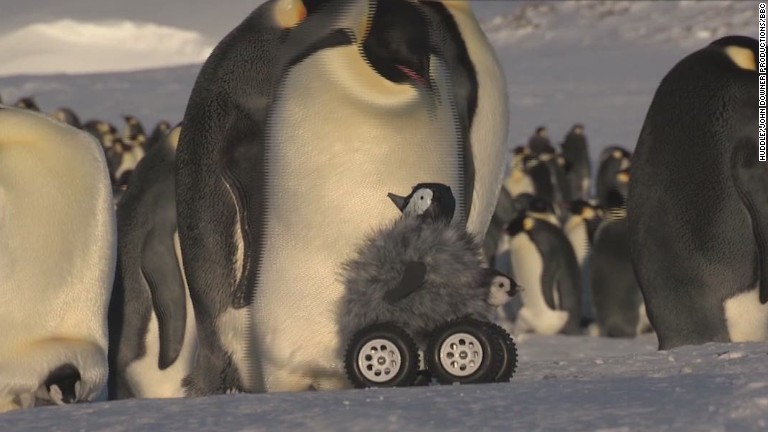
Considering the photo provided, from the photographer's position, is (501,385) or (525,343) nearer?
(501,385)

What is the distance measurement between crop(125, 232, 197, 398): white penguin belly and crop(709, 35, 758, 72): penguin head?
6.67 feet

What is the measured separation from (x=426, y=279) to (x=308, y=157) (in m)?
0.74

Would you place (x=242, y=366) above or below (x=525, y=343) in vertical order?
above

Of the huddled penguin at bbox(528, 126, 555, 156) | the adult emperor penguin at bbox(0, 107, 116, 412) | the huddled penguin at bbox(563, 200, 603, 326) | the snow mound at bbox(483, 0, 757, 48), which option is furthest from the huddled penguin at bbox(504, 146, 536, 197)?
the snow mound at bbox(483, 0, 757, 48)

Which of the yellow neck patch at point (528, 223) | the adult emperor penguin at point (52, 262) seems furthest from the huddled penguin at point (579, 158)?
the adult emperor penguin at point (52, 262)

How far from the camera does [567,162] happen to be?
2122cm

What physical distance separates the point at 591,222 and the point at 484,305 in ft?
26.1

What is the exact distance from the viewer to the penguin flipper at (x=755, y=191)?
559cm

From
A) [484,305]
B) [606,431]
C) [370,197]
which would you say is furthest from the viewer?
[370,197]

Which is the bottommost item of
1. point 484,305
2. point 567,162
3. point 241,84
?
point 567,162

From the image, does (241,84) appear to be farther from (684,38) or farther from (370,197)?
(684,38)

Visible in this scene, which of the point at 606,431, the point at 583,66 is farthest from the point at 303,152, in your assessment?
the point at 583,66

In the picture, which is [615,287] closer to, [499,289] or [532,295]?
[532,295]

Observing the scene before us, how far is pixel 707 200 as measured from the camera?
576 centimetres
